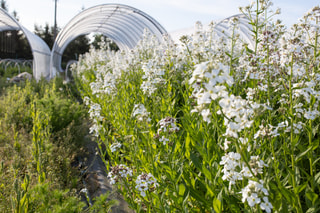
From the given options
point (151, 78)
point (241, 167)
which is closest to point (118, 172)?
point (241, 167)

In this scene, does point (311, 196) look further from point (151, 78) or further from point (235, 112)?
point (151, 78)

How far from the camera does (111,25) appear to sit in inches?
821

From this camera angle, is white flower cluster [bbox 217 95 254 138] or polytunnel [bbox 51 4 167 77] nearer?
white flower cluster [bbox 217 95 254 138]

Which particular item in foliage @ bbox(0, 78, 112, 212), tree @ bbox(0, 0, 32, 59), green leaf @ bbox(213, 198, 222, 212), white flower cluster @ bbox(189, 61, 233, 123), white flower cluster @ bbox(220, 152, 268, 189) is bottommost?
foliage @ bbox(0, 78, 112, 212)

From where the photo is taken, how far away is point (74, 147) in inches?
187

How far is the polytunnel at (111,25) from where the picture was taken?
13.8 metres

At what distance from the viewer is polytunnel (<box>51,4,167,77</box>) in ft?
45.2

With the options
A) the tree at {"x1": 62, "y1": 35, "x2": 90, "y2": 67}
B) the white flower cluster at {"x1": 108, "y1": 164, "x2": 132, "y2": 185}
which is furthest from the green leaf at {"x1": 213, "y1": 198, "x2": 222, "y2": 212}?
the tree at {"x1": 62, "y1": 35, "x2": 90, "y2": 67}

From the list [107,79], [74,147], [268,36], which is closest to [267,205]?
[268,36]

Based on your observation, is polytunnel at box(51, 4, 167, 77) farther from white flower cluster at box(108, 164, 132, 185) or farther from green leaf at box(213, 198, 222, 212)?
green leaf at box(213, 198, 222, 212)

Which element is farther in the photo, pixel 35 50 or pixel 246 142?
pixel 35 50

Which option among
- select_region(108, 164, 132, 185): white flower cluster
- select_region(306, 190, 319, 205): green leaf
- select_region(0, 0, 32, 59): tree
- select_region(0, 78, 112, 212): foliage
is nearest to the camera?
select_region(306, 190, 319, 205): green leaf

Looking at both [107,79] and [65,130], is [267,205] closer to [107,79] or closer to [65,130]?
[107,79]

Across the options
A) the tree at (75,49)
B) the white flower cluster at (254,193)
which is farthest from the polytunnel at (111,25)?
the tree at (75,49)
